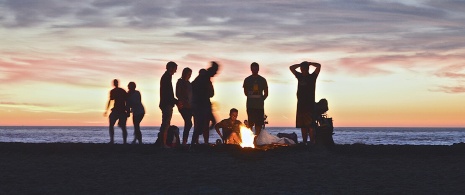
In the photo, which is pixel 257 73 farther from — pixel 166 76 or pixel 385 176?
pixel 385 176

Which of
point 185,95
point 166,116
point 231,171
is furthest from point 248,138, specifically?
point 231,171

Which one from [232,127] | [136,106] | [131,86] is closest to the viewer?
[232,127]

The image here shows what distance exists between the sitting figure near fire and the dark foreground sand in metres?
1.39

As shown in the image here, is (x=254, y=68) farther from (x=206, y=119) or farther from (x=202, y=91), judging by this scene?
(x=206, y=119)

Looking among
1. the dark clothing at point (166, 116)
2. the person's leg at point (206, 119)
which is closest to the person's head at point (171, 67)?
the dark clothing at point (166, 116)

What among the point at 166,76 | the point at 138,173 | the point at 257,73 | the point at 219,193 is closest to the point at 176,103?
the point at 166,76

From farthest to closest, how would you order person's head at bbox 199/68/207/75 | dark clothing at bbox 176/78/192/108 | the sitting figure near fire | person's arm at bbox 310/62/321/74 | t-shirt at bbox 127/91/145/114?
t-shirt at bbox 127/91/145/114, the sitting figure near fire, person's head at bbox 199/68/207/75, person's arm at bbox 310/62/321/74, dark clothing at bbox 176/78/192/108

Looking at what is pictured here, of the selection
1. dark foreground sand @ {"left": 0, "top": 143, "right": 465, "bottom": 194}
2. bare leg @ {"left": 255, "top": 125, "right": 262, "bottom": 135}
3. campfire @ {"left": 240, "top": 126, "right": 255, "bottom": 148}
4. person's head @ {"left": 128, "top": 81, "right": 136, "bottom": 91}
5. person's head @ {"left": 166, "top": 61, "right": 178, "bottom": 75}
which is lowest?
dark foreground sand @ {"left": 0, "top": 143, "right": 465, "bottom": 194}

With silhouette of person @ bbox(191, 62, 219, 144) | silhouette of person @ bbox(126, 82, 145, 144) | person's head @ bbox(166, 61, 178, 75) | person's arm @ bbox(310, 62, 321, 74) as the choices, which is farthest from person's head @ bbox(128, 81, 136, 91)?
person's arm @ bbox(310, 62, 321, 74)

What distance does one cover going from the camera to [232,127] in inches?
671

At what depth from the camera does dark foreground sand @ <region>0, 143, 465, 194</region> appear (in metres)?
9.09

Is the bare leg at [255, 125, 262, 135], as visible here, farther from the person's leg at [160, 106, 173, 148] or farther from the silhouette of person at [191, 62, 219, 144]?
the person's leg at [160, 106, 173, 148]

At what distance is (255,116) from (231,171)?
17.2 feet

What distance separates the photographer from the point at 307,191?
8797mm
